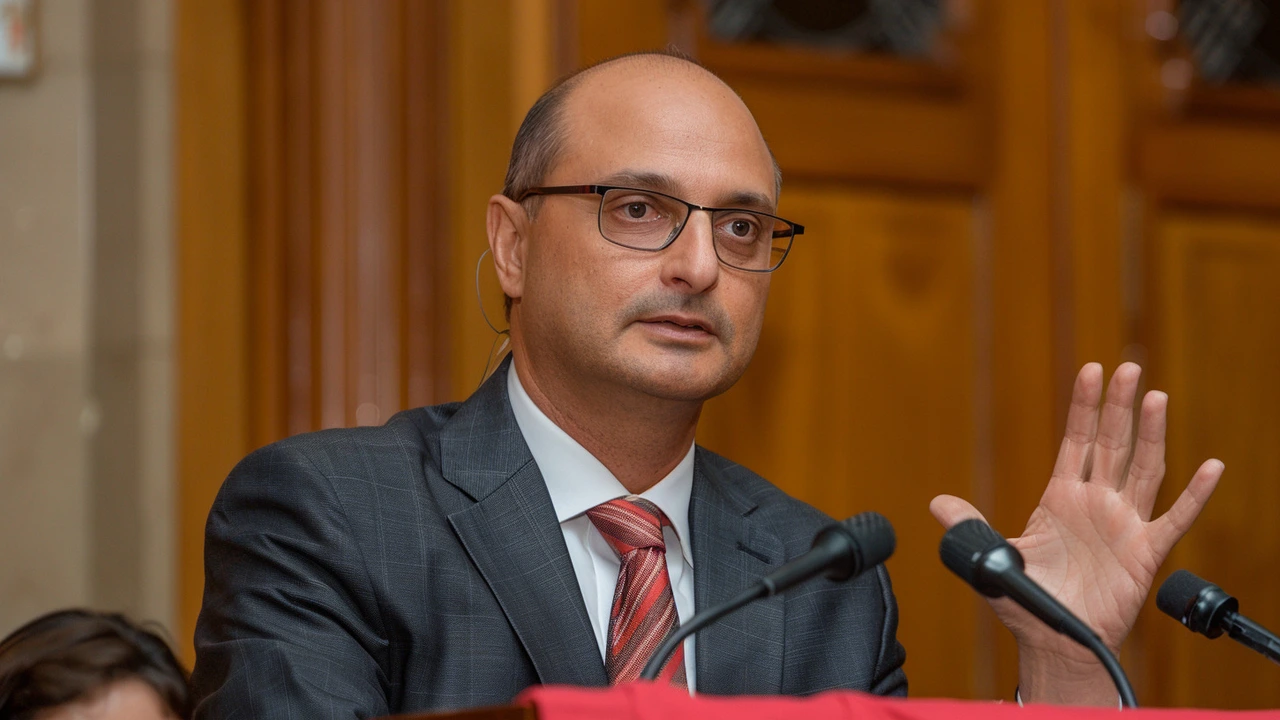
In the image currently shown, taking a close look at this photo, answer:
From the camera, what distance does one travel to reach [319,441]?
1655 mm

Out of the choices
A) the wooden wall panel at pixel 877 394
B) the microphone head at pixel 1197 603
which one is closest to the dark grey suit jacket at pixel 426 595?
the microphone head at pixel 1197 603

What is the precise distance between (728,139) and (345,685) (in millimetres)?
790

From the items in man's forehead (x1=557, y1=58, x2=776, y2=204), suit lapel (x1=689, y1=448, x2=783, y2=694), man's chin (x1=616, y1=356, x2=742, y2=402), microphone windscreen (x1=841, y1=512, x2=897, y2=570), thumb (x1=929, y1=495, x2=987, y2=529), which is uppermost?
man's forehead (x1=557, y1=58, x2=776, y2=204)

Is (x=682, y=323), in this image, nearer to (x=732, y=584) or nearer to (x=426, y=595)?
(x=732, y=584)

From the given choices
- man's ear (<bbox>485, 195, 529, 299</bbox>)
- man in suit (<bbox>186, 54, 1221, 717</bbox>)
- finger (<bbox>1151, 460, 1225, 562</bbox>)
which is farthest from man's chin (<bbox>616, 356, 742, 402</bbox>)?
finger (<bbox>1151, 460, 1225, 562</bbox>)

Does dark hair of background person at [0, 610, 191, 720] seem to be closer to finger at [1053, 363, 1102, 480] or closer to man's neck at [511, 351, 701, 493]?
man's neck at [511, 351, 701, 493]

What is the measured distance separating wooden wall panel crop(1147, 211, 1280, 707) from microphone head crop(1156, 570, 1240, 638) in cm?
179

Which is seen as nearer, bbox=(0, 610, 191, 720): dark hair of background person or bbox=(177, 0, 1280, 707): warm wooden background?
bbox=(0, 610, 191, 720): dark hair of background person

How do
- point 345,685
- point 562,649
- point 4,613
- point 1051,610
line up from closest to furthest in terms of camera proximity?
point 1051,610 → point 345,685 → point 562,649 → point 4,613

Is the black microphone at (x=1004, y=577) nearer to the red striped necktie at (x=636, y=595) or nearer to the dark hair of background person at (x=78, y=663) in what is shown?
the red striped necktie at (x=636, y=595)

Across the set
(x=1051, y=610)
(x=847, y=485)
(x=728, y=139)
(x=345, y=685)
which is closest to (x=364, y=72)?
(x=728, y=139)

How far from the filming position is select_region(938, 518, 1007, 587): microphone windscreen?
1335 mm

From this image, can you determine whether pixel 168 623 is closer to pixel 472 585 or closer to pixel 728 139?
pixel 472 585

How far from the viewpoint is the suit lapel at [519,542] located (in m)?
1.59
